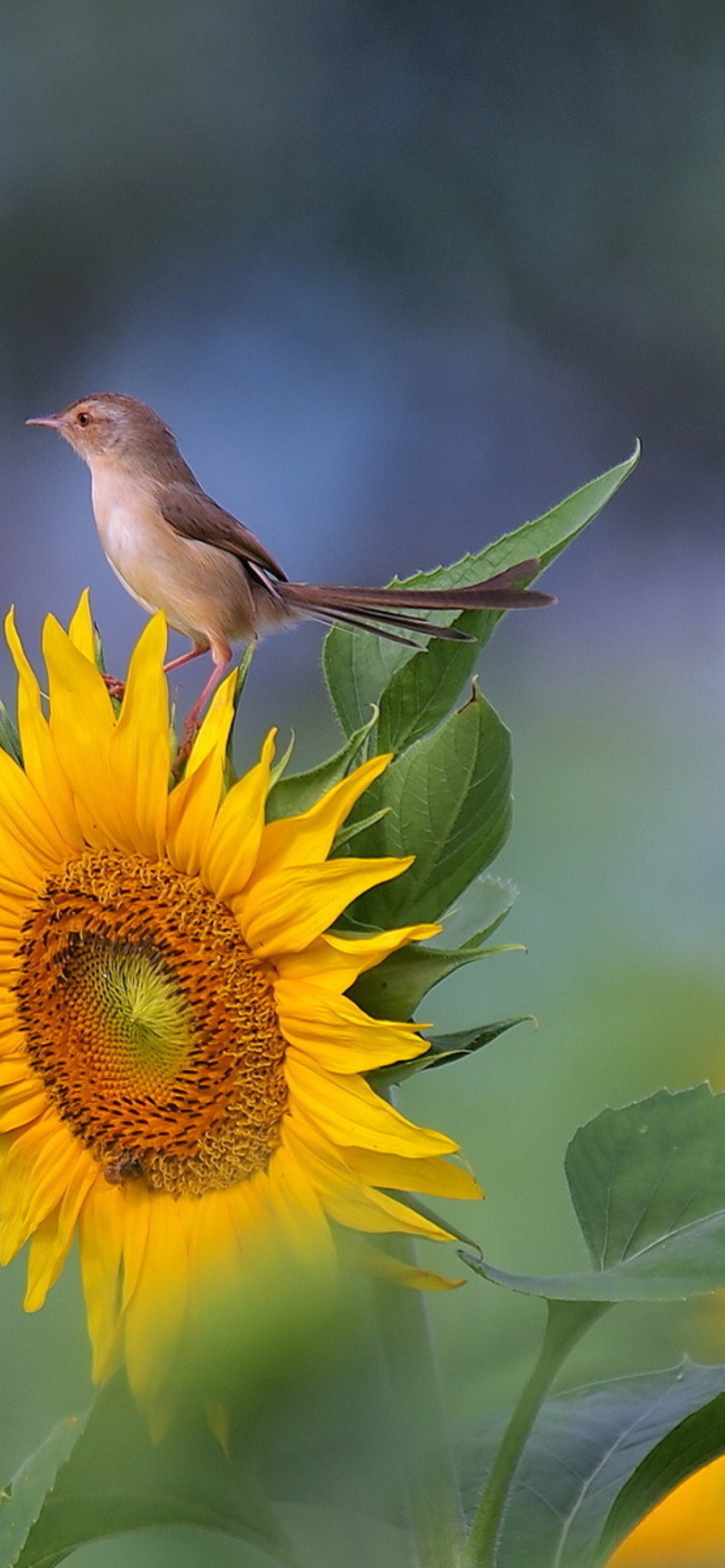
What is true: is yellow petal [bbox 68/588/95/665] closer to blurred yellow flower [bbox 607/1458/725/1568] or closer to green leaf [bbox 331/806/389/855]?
green leaf [bbox 331/806/389/855]

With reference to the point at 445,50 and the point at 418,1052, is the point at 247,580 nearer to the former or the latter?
the point at 418,1052

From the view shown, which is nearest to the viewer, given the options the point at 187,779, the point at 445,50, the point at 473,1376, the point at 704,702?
the point at 473,1376

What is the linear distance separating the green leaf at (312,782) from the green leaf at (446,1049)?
37 millimetres

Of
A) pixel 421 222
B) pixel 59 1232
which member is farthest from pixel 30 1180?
pixel 421 222

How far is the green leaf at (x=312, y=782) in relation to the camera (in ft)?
0.69

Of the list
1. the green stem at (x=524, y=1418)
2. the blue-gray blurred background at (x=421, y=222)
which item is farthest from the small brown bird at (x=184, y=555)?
the blue-gray blurred background at (x=421, y=222)

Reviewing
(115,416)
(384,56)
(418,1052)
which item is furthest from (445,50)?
(418,1052)

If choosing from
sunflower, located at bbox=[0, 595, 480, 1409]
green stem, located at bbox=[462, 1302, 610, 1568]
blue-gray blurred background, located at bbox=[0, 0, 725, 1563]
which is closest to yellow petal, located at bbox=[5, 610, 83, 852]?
sunflower, located at bbox=[0, 595, 480, 1409]

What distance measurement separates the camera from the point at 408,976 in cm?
22

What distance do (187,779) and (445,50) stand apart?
2459 mm

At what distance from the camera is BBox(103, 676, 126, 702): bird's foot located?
25 centimetres

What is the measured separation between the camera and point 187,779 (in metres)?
0.23

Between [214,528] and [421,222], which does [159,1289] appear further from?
[421,222]

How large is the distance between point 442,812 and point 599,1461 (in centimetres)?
13
